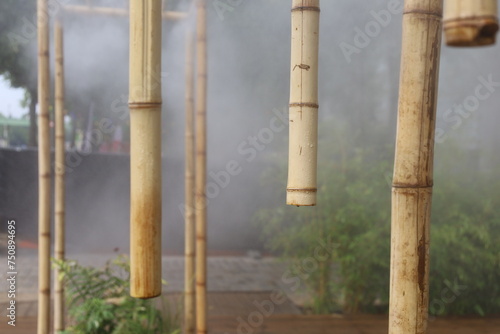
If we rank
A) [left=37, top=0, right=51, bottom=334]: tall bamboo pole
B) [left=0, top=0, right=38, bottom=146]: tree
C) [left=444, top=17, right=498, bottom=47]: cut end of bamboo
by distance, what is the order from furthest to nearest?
1. [left=0, top=0, right=38, bottom=146]: tree
2. [left=37, top=0, right=51, bottom=334]: tall bamboo pole
3. [left=444, top=17, right=498, bottom=47]: cut end of bamboo

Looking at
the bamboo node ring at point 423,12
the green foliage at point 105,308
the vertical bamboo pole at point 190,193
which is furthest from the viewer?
the vertical bamboo pole at point 190,193

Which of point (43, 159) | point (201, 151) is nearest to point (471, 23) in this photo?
point (201, 151)

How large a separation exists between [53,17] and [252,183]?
4.96 m

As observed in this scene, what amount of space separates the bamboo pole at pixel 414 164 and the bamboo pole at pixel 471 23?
0.36 m

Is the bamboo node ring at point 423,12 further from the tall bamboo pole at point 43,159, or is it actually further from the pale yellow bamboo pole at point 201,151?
the tall bamboo pole at point 43,159

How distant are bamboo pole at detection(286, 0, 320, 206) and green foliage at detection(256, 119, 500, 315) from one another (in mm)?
3317

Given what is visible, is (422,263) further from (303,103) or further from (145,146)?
(145,146)

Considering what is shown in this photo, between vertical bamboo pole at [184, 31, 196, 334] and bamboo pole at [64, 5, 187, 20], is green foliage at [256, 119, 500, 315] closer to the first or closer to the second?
vertical bamboo pole at [184, 31, 196, 334]

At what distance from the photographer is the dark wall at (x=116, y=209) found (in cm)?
799

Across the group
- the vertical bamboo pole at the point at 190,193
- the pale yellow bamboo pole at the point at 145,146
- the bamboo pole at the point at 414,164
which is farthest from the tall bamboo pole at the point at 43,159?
the bamboo pole at the point at 414,164

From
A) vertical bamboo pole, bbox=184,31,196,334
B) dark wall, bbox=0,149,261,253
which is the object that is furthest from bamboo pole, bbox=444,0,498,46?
dark wall, bbox=0,149,261,253

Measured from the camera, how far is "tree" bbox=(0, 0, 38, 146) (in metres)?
5.57

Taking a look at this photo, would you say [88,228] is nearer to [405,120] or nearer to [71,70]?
[71,70]

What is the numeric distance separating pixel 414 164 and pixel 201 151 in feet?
5.92
